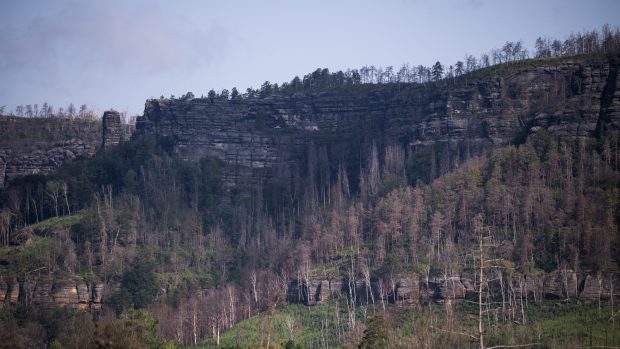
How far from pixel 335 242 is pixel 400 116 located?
3442cm

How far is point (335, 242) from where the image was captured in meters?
112

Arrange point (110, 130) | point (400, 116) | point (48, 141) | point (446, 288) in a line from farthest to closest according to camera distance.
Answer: point (48, 141) < point (110, 130) < point (400, 116) < point (446, 288)

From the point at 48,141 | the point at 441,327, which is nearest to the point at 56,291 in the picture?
the point at 441,327

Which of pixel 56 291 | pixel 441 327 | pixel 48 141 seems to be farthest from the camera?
pixel 48 141

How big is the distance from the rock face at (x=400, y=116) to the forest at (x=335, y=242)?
1.82 m

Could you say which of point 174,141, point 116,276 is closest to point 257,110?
point 174,141

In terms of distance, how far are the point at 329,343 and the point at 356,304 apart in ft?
33.6

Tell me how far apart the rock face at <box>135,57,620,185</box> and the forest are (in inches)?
71.6

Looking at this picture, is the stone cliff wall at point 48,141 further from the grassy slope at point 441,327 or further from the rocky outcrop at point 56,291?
the grassy slope at point 441,327

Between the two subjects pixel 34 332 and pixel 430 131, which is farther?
pixel 430 131

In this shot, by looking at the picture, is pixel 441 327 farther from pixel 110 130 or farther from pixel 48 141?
pixel 48 141

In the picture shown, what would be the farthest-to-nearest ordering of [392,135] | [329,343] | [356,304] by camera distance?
[392,135]
[356,304]
[329,343]

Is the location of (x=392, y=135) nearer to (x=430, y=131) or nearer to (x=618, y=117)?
(x=430, y=131)

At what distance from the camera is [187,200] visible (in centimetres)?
13725
